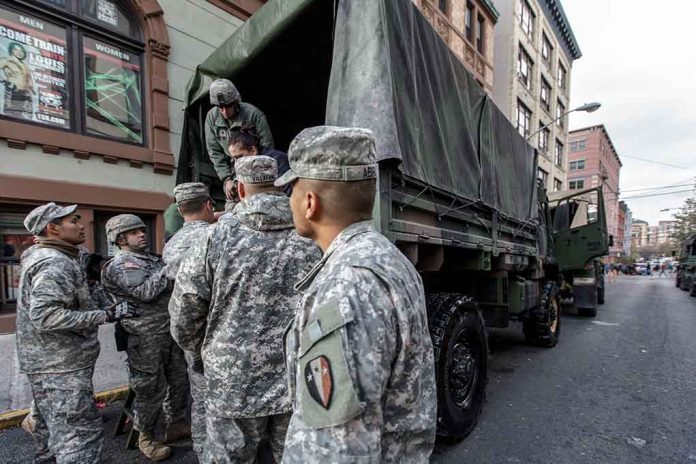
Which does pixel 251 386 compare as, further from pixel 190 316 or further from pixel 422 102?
pixel 422 102

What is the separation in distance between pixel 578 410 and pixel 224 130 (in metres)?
4.32

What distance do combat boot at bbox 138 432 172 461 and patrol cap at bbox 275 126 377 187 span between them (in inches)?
111

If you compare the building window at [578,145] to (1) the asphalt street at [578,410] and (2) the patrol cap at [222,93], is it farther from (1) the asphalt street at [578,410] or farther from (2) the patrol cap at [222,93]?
(2) the patrol cap at [222,93]

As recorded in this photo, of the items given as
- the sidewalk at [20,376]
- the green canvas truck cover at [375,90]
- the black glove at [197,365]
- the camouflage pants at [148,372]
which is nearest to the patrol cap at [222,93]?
the green canvas truck cover at [375,90]

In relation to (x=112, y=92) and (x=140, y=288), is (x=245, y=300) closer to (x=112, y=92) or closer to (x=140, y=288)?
(x=140, y=288)

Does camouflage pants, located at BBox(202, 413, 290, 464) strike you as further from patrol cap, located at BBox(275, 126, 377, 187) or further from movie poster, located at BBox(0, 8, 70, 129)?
movie poster, located at BBox(0, 8, 70, 129)

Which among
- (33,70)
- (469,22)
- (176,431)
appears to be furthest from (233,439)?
(469,22)

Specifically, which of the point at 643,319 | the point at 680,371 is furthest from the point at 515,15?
the point at 680,371

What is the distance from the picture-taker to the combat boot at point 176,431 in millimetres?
3111

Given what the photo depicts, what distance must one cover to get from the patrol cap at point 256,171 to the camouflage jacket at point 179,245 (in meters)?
0.96

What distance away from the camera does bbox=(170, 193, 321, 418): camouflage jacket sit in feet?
5.83

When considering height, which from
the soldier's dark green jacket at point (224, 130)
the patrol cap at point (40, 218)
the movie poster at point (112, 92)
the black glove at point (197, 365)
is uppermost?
the movie poster at point (112, 92)

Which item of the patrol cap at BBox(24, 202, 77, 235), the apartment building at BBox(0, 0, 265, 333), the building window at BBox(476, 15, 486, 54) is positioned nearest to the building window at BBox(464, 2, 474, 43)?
the building window at BBox(476, 15, 486, 54)

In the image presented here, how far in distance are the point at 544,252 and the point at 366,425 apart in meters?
6.85
